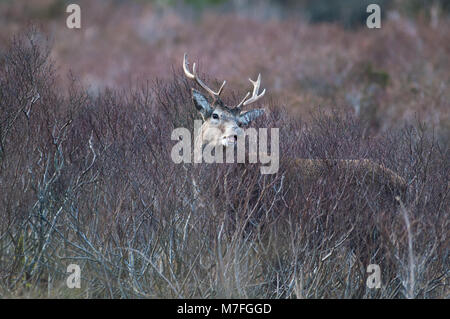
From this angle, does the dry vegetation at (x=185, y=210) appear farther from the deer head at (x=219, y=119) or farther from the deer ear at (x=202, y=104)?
the deer ear at (x=202, y=104)

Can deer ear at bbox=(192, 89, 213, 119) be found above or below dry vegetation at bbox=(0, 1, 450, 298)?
above

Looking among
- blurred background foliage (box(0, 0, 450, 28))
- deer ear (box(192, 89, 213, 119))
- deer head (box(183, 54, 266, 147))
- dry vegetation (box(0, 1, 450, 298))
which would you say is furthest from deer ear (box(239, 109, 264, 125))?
blurred background foliage (box(0, 0, 450, 28))

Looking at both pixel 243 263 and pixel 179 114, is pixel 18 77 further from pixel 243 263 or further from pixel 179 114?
pixel 243 263

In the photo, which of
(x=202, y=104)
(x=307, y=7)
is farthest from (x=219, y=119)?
(x=307, y=7)

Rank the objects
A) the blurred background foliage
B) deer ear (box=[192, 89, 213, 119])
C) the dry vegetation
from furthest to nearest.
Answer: the blurred background foliage, deer ear (box=[192, 89, 213, 119]), the dry vegetation

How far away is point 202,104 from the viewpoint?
10164 mm

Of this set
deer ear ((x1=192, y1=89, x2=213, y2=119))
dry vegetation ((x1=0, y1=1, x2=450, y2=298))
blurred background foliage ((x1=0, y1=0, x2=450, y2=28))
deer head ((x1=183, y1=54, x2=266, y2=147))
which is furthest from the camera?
blurred background foliage ((x1=0, y1=0, x2=450, y2=28))

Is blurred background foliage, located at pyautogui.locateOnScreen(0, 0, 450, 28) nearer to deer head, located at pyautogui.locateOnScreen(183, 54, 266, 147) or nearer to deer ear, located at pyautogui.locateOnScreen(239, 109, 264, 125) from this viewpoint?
deer ear, located at pyautogui.locateOnScreen(239, 109, 264, 125)

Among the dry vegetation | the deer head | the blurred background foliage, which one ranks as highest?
the blurred background foliage

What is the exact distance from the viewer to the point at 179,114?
1097cm

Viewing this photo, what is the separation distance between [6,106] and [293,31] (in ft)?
62.2

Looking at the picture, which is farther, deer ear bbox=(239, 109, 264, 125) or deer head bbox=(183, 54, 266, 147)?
deer ear bbox=(239, 109, 264, 125)

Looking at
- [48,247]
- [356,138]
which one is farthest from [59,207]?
[356,138]

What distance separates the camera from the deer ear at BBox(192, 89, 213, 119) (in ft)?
33.1
